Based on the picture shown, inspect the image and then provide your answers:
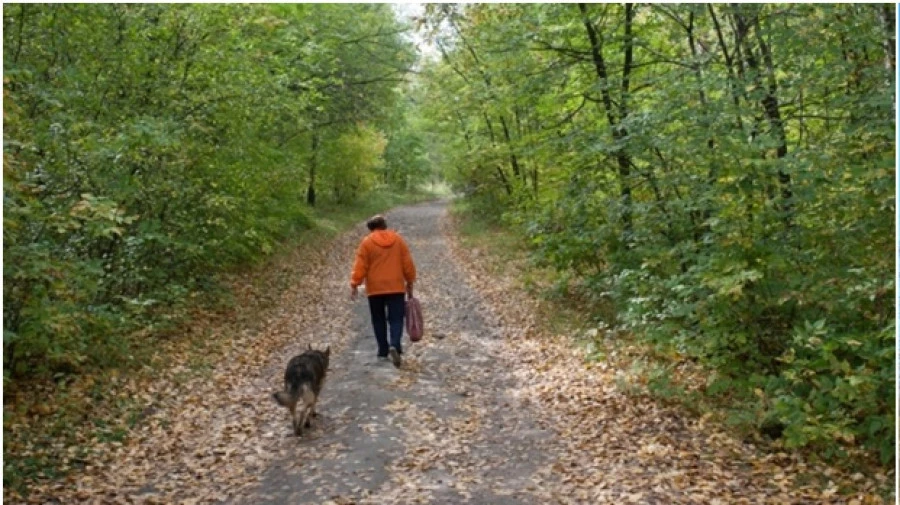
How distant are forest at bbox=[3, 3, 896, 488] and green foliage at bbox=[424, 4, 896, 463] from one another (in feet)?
0.11

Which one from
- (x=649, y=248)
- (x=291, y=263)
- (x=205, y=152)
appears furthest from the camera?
(x=291, y=263)

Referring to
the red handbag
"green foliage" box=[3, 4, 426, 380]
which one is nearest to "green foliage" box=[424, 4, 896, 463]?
the red handbag

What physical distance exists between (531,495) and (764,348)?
141 inches

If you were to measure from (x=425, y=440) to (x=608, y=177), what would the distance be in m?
6.65

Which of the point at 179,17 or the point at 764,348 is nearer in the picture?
the point at 764,348

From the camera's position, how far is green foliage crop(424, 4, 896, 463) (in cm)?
678

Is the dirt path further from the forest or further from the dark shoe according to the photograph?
the forest

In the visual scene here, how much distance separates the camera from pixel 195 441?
7.86m

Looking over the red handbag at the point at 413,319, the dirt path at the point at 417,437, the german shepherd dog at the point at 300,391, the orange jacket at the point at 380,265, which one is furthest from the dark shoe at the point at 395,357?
the german shepherd dog at the point at 300,391

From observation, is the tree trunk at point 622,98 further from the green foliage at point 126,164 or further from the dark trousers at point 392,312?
the green foliage at point 126,164

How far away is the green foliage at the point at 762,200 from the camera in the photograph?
267 inches

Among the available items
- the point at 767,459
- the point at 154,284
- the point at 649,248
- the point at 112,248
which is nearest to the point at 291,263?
the point at 154,284

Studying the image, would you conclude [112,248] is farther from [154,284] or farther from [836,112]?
[836,112]

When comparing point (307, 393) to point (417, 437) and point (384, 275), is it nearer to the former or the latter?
point (417, 437)
